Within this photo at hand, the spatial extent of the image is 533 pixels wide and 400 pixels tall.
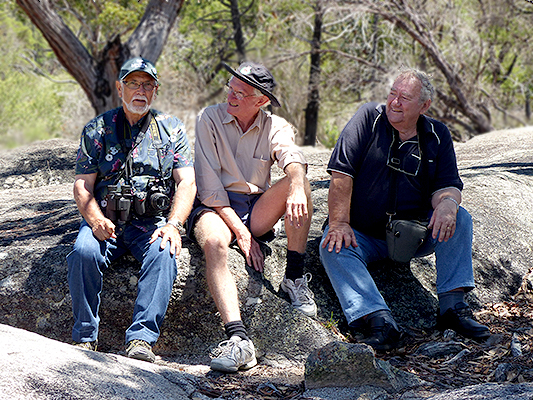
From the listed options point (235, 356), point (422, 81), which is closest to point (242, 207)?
point (235, 356)

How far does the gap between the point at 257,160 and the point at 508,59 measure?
17394mm

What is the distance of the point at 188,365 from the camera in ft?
11.8

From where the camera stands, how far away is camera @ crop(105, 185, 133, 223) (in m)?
3.71

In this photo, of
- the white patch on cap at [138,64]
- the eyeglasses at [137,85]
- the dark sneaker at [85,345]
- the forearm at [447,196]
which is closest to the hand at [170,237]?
the dark sneaker at [85,345]

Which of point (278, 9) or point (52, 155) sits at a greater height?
point (278, 9)

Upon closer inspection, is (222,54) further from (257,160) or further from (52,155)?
(257,160)

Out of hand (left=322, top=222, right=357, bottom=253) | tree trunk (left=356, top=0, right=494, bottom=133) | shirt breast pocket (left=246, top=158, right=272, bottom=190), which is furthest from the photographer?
tree trunk (left=356, top=0, right=494, bottom=133)

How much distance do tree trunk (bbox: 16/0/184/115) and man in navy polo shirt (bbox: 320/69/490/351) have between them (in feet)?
20.6

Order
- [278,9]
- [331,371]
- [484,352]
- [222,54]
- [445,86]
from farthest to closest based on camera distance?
[222,54], [278,9], [445,86], [484,352], [331,371]

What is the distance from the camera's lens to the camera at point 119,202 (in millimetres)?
3713

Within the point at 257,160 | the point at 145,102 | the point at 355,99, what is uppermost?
the point at 145,102

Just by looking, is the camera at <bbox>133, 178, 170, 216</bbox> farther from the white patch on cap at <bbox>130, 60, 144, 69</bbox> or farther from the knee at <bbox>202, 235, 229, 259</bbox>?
the white patch on cap at <bbox>130, 60, 144, 69</bbox>

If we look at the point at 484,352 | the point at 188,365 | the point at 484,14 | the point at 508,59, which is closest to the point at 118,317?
the point at 188,365

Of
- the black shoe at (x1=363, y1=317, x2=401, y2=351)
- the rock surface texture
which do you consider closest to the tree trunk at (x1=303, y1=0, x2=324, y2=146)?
the rock surface texture
